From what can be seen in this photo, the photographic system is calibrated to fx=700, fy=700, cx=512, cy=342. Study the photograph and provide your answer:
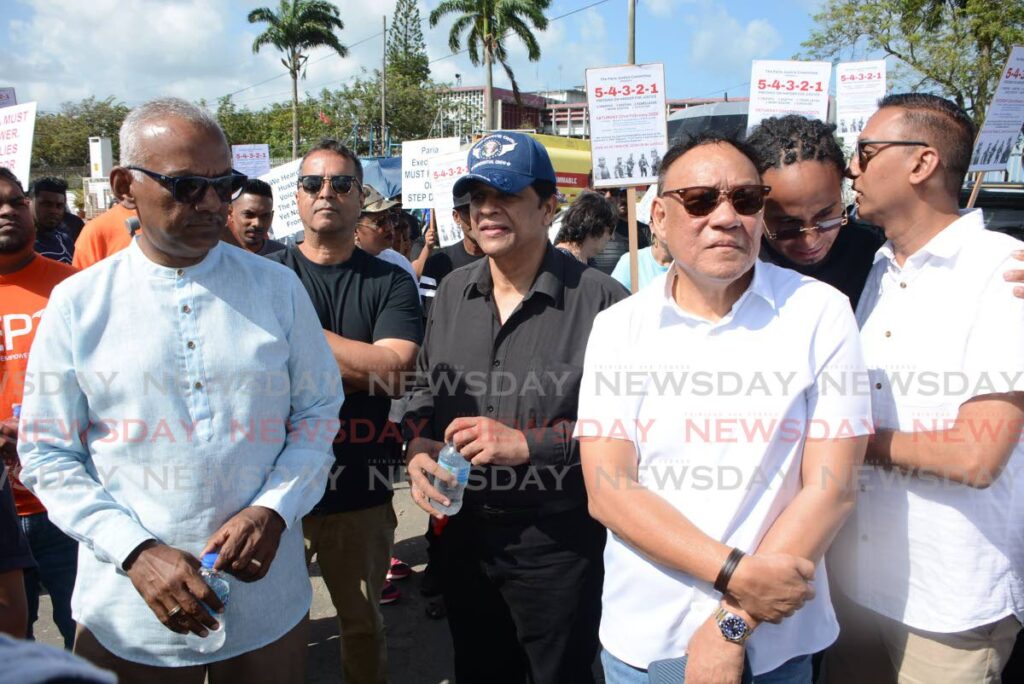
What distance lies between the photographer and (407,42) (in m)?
52.0

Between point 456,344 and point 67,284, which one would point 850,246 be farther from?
point 67,284

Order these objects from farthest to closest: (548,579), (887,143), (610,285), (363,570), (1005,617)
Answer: (363,570) → (610,285) → (548,579) → (887,143) → (1005,617)

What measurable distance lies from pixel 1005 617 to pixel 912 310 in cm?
85

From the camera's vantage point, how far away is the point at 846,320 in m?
1.73

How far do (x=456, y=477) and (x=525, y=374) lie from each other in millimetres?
411

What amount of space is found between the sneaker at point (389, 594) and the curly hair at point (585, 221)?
8.23ft

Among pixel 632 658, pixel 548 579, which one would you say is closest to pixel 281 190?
pixel 548 579

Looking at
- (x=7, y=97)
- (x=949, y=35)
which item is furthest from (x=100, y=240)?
(x=949, y=35)

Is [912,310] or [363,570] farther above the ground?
[912,310]

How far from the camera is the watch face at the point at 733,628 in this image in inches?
63.6

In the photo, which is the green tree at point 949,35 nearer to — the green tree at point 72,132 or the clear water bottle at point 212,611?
the clear water bottle at point 212,611

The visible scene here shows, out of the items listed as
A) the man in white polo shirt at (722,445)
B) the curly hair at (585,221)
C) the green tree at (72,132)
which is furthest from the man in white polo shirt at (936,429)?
the green tree at (72,132)

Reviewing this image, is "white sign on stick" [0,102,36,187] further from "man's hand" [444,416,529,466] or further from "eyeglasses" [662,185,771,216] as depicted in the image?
"eyeglasses" [662,185,771,216]

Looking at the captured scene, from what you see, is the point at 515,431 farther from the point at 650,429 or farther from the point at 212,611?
the point at 212,611
